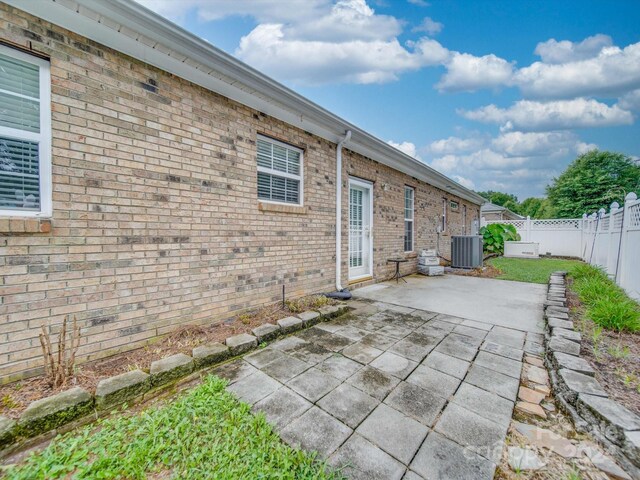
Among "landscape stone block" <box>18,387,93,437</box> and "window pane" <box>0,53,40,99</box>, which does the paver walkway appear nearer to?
"landscape stone block" <box>18,387,93,437</box>

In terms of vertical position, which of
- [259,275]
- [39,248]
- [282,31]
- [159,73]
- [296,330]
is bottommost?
[296,330]

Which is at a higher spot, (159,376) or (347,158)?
(347,158)

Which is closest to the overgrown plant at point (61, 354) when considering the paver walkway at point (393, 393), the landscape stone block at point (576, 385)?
the paver walkway at point (393, 393)

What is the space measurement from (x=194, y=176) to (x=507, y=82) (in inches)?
630

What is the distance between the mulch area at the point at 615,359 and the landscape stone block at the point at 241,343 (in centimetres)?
317

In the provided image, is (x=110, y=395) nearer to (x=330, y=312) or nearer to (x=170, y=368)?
(x=170, y=368)

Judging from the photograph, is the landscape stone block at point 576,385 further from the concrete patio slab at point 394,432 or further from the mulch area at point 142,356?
the mulch area at point 142,356

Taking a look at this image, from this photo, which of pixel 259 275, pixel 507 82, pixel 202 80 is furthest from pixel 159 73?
pixel 507 82

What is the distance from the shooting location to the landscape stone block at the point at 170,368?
2178 mm

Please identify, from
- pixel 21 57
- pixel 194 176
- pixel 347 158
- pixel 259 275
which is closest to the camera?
pixel 21 57

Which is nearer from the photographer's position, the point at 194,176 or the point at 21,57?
the point at 21,57

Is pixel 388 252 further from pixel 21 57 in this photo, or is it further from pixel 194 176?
pixel 21 57

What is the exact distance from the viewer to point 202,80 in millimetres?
3150

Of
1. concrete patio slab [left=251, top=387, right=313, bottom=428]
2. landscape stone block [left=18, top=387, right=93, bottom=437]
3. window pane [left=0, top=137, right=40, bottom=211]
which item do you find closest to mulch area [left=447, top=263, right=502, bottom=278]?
concrete patio slab [left=251, top=387, right=313, bottom=428]
